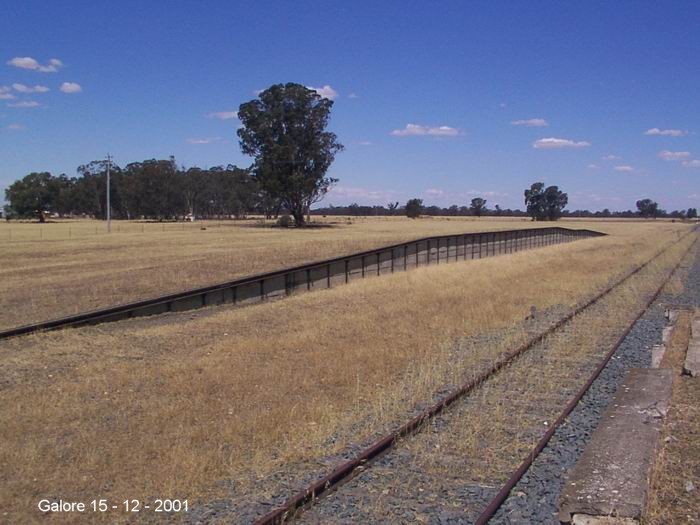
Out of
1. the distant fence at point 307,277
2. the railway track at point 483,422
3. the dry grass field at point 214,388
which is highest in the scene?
the distant fence at point 307,277

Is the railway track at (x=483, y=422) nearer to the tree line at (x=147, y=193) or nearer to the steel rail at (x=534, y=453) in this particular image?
the steel rail at (x=534, y=453)

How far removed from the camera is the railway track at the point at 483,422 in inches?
240

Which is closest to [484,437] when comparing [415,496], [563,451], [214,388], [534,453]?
[534,453]

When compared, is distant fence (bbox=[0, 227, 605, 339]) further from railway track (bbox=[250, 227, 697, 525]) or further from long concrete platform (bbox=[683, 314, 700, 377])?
long concrete platform (bbox=[683, 314, 700, 377])

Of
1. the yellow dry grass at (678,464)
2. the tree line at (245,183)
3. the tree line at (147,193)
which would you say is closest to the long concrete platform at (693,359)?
the yellow dry grass at (678,464)

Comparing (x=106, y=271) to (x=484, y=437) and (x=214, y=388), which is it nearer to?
(x=214, y=388)

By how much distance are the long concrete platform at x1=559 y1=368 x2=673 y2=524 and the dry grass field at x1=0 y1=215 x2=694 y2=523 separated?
2630mm

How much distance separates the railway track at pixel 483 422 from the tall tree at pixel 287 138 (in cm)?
6929

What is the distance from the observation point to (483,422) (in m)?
8.58

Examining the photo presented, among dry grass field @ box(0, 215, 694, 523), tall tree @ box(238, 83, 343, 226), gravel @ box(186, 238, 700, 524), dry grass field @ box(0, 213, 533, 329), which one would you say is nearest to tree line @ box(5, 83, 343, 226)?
tall tree @ box(238, 83, 343, 226)

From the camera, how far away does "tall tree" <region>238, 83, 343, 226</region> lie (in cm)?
8175

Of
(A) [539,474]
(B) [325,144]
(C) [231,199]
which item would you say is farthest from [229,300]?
(C) [231,199]

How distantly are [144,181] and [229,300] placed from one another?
380ft

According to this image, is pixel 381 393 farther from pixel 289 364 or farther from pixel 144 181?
pixel 144 181
